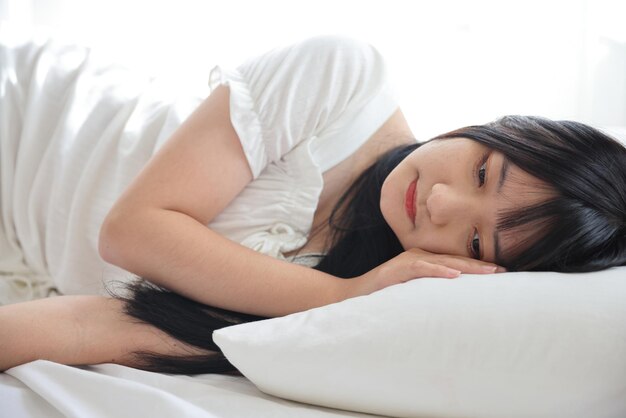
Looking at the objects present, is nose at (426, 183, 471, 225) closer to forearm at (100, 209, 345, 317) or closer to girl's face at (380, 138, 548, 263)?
girl's face at (380, 138, 548, 263)

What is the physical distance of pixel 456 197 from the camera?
3.30 ft

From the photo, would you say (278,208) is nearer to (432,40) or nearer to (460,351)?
(460,351)

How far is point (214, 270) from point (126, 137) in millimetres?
426

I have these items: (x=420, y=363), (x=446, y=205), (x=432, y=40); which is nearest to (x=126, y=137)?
(x=446, y=205)

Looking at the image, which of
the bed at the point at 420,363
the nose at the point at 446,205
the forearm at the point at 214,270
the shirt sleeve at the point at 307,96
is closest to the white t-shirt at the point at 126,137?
the shirt sleeve at the point at 307,96

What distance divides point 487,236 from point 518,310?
8.1 inches

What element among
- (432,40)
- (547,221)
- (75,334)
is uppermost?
(432,40)

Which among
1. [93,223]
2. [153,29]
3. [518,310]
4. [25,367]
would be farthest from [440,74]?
[25,367]

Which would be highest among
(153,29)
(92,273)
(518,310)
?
(153,29)

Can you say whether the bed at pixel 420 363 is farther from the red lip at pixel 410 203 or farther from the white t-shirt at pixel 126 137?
the white t-shirt at pixel 126 137

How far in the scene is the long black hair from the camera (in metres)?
0.95

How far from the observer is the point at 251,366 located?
0.85 meters

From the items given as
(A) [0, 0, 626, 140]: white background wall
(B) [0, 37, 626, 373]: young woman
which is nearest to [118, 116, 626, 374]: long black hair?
(B) [0, 37, 626, 373]: young woman

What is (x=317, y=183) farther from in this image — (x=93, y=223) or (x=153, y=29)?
(x=153, y=29)
